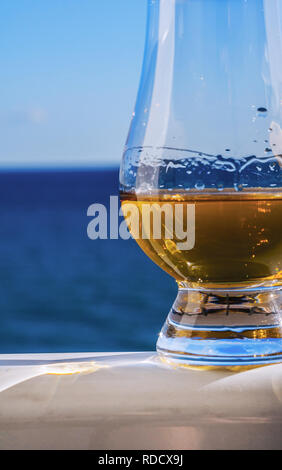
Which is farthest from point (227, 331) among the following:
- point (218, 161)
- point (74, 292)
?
point (74, 292)

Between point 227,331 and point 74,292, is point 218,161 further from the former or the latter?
point 74,292

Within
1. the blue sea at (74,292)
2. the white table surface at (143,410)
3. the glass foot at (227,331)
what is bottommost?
the blue sea at (74,292)

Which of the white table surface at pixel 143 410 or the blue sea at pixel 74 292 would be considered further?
the blue sea at pixel 74 292

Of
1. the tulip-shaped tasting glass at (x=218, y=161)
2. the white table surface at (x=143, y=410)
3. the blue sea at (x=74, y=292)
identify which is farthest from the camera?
the blue sea at (x=74, y=292)

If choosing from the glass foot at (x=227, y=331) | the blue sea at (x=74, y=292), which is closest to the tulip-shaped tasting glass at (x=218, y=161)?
the glass foot at (x=227, y=331)

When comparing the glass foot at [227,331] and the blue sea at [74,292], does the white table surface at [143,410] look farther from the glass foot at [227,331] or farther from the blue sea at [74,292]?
the blue sea at [74,292]

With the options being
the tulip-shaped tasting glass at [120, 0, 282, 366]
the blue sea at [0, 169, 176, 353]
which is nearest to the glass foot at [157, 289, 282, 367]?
the tulip-shaped tasting glass at [120, 0, 282, 366]
